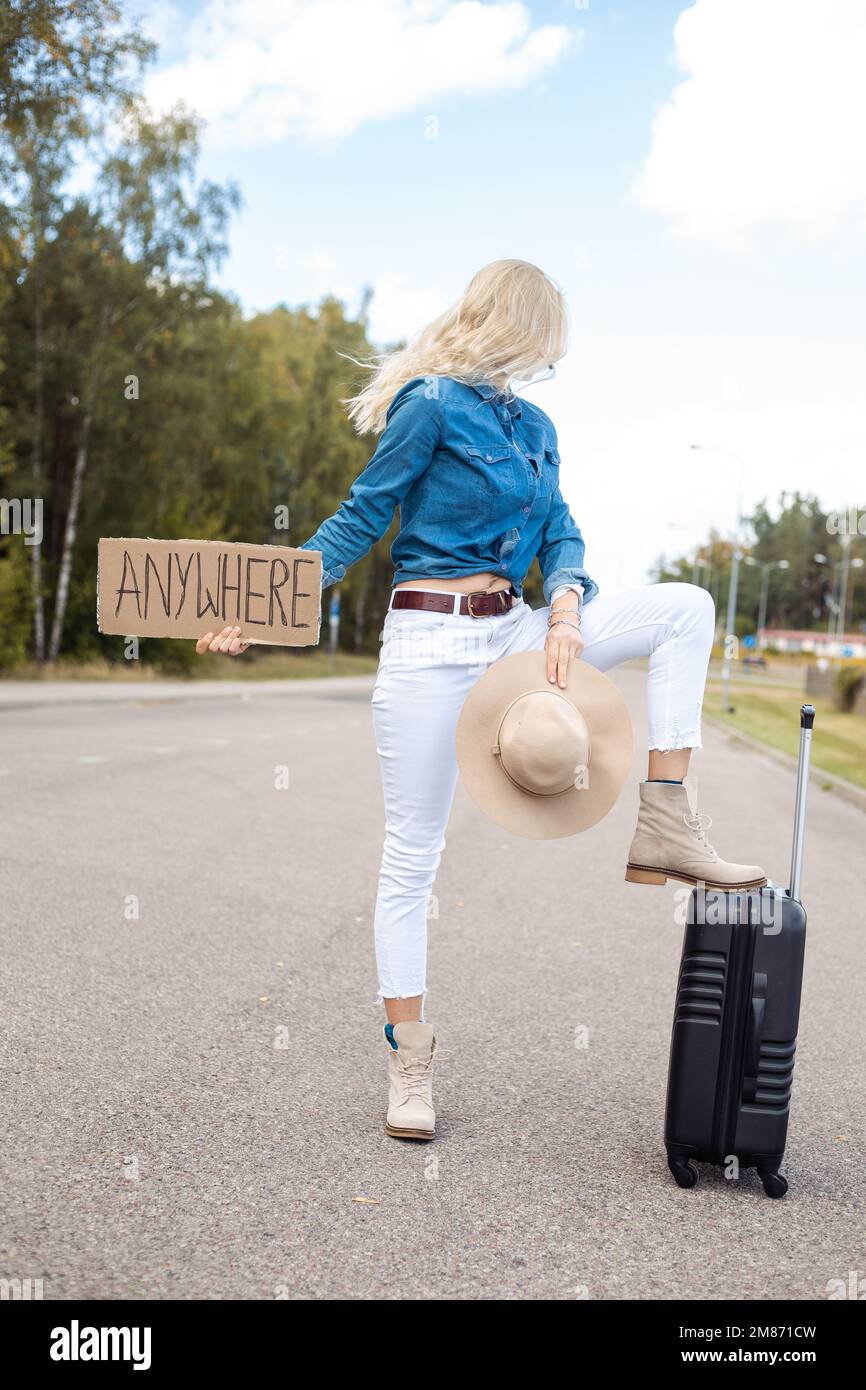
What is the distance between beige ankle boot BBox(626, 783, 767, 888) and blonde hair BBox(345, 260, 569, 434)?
3.68 ft

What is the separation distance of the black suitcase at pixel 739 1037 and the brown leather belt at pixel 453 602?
34.6 inches

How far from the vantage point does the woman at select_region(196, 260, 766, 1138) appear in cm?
325

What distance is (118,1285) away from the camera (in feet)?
8.17

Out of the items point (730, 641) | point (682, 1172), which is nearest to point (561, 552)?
point (682, 1172)

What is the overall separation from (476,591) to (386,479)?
0.36m

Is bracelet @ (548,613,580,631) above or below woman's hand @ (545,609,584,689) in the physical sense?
above

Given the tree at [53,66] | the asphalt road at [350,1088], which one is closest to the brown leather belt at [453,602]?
the asphalt road at [350,1088]

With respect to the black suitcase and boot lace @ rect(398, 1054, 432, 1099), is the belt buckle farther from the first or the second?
boot lace @ rect(398, 1054, 432, 1099)

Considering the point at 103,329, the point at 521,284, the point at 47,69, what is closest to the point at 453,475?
the point at 521,284

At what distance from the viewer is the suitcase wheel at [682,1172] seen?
3230 millimetres

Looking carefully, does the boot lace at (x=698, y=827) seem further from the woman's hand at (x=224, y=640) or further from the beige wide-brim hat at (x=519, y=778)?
the woman's hand at (x=224, y=640)

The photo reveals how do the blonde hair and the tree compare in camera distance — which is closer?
the blonde hair

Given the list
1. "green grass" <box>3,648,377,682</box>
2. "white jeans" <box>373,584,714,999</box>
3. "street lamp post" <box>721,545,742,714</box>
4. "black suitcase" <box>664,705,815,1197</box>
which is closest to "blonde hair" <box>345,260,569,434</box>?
"white jeans" <box>373,584,714,999</box>

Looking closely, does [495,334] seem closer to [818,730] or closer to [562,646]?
[562,646]
